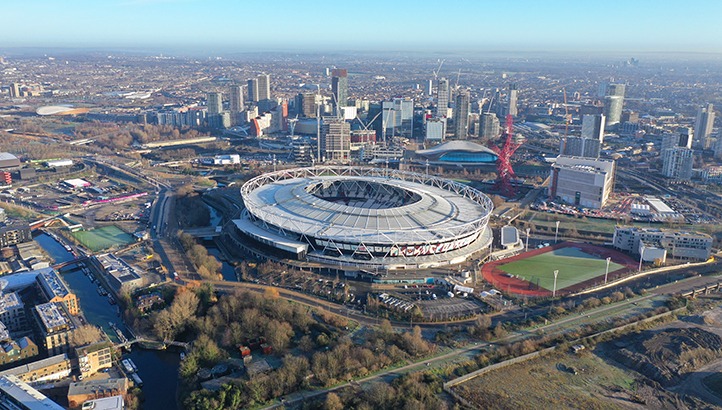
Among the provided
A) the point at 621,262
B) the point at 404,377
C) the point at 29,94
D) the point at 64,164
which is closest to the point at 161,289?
the point at 404,377

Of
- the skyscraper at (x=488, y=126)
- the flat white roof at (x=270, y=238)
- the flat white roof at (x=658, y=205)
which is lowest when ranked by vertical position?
the flat white roof at (x=658, y=205)

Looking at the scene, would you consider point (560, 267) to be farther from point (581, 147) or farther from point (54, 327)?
point (581, 147)

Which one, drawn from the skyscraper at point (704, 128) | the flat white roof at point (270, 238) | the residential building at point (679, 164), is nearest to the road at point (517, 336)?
the flat white roof at point (270, 238)

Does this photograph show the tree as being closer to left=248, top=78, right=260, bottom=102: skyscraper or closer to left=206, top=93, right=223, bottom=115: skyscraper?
left=206, top=93, right=223, bottom=115: skyscraper

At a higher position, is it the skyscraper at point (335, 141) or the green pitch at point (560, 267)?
the skyscraper at point (335, 141)

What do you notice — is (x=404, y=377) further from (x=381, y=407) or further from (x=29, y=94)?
(x=29, y=94)

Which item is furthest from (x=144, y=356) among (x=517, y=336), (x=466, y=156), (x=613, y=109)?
(x=613, y=109)

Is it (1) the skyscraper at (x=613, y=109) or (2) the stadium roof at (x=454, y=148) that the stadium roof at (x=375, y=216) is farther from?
(1) the skyscraper at (x=613, y=109)

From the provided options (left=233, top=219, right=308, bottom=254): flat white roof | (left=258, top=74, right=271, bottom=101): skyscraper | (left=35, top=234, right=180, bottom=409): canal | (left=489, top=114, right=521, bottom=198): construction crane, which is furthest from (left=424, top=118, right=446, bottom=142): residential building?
(left=35, top=234, right=180, bottom=409): canal
